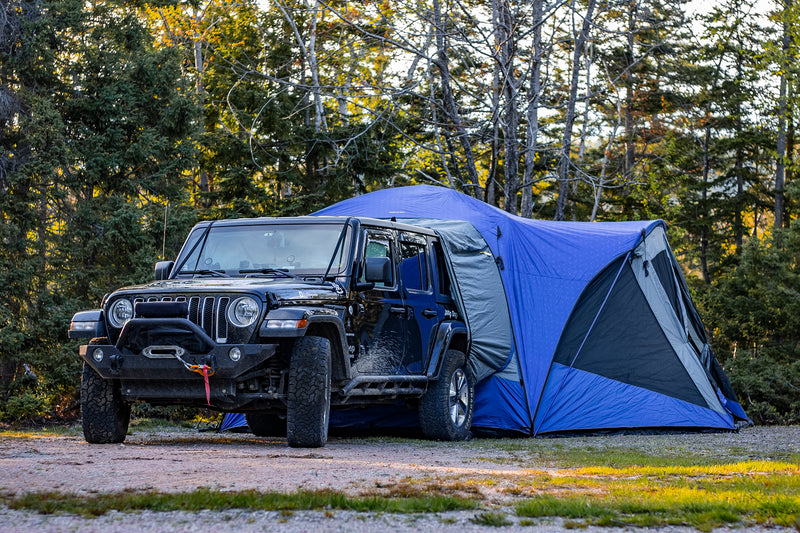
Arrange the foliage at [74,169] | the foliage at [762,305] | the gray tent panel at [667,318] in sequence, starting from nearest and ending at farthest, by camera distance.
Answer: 1. the gray tent panel at [667,318]
2. the foliage at [74,169]
3. the foliage at [762,305]

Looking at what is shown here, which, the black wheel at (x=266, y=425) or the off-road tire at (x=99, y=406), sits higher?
the off-road tire at (x=99, y=406)

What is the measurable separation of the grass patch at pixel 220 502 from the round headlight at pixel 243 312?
2821mm

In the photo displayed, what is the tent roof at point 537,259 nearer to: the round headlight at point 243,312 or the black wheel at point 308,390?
the black wheel at point 308,390

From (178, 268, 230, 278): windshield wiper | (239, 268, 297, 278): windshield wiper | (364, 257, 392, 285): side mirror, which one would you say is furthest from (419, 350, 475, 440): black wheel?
(178, 268, 230, 278): windshield wiper

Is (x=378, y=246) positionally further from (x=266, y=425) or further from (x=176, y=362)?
(x=266, y=425)

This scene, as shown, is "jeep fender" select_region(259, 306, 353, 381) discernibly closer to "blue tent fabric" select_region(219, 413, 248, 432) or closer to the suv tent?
the suv tent

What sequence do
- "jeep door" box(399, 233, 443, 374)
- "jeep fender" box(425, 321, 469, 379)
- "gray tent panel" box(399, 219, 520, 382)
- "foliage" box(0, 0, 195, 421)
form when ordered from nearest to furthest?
"jeep door" box(399, 233, 443, 374), "jeep fender" box(425, 321, 469, 379), "gray tent panel" box(399, 219, 520, 382), "foliage" box(0, 0, 195, 421)

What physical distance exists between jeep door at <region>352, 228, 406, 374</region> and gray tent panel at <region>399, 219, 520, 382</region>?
4.84 ft

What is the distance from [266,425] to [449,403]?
225 cm

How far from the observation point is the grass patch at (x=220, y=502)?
16.4 feet

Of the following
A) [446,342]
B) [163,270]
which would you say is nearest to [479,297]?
[446,342]

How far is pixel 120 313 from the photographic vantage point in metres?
8.54

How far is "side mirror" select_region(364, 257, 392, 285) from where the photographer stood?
900 centimetres

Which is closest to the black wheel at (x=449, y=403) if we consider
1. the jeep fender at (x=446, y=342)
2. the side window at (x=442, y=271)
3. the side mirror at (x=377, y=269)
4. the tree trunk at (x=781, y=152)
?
the jeep fender at (x=446, y=342)
